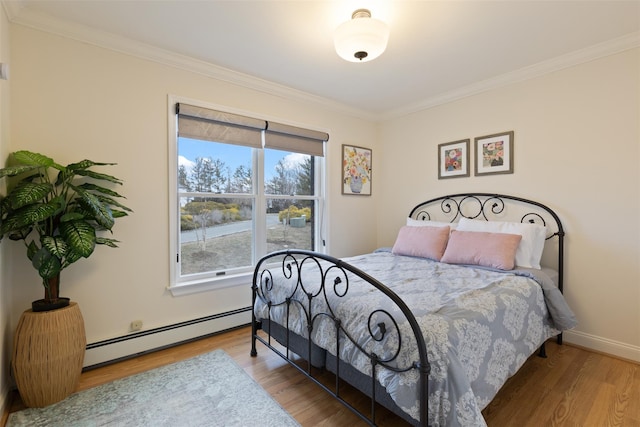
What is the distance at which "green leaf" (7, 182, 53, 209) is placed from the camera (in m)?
1.62

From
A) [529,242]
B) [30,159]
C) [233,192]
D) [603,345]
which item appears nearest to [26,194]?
[30,159]

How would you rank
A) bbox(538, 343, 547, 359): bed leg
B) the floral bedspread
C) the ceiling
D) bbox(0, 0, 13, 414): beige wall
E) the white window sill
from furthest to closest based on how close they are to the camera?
the white window sill → bbox(538, 343, 547, 359): bed leg → the ceiling → bbox(0, 0, 13, 414): beige wall → the floral bedspread

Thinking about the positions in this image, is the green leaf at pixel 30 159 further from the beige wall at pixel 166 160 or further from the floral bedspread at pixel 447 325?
the floral bedspread at pixel 447 325

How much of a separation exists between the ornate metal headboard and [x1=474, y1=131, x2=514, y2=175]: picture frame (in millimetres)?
255

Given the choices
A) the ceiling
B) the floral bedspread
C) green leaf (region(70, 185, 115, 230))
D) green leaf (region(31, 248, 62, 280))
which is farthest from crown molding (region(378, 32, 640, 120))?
green leaf (region(31, 248, 62, 280))

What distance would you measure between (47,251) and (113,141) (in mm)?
947

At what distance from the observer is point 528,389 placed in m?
1.93

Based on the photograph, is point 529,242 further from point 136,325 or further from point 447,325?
point 136,325

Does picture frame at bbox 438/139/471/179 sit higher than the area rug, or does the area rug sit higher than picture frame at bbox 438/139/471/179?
picture frame at bbox 438/139/471/179

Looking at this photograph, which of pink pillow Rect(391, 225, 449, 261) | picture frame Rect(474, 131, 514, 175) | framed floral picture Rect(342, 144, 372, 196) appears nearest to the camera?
pink pillow Rect(391, 225, 449, 261)

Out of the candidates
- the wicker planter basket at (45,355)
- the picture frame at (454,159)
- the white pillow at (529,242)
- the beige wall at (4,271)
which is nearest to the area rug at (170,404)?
the wicker planter basket at (45,355)

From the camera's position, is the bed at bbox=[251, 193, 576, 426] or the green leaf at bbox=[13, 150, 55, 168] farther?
the green leaf at bbox=[13, 150, 55, 168]

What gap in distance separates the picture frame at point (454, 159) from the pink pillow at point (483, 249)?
2.84 ft

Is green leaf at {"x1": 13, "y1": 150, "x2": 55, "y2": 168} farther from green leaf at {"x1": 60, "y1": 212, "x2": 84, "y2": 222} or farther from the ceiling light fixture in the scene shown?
the ceiling light fixture
